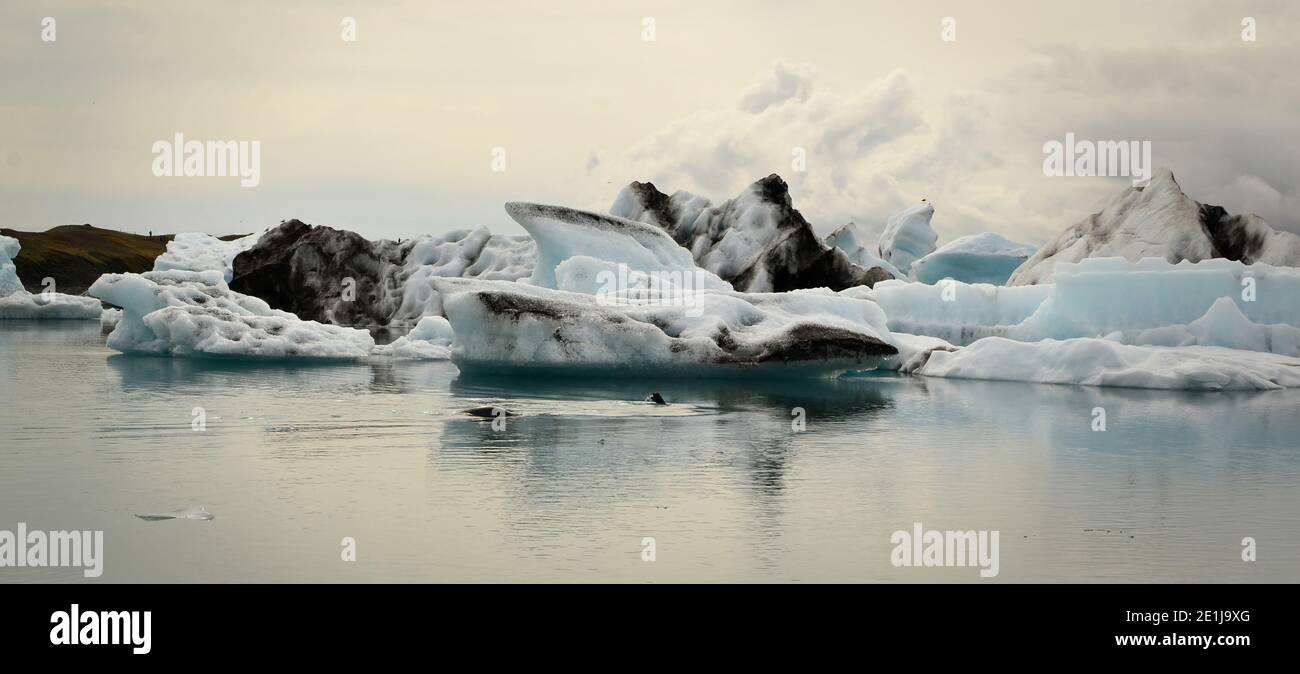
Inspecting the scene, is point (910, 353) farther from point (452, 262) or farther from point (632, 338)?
point (452, 262)

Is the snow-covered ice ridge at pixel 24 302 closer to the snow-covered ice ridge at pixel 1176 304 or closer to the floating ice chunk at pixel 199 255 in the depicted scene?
the floating ice chunk at pixel 199 255

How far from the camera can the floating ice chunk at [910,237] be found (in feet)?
175

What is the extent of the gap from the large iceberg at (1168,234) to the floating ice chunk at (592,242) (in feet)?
36.6

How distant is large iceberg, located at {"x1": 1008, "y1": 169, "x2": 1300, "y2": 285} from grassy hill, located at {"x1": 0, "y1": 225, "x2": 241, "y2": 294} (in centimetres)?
7339

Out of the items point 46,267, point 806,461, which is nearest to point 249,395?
point 806,461

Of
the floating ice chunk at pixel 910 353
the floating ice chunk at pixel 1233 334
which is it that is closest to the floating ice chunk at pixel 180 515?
the floating ice chunk at pixel 910 353

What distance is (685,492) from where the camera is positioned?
34.2ft

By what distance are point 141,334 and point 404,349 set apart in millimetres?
5936

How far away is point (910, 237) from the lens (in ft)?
177

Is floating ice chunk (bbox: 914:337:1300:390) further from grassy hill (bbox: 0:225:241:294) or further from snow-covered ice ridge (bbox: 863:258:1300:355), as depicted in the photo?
grassy hill (bbox: 0:225:241:294)

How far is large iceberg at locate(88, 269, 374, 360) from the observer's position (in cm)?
2833

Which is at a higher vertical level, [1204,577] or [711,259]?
[711,259]
